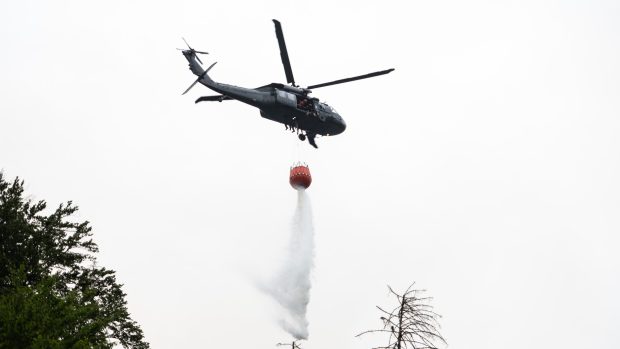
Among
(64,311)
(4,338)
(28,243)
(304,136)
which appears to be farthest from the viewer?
(304,136)

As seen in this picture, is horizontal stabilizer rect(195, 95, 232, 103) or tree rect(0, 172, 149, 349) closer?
tree rect(0, 172, 149, 349)

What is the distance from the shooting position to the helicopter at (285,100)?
34938mm

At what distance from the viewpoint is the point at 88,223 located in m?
25.6

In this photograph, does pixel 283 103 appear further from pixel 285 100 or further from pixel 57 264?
pixel 57 264

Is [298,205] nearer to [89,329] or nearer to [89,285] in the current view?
[89,285]

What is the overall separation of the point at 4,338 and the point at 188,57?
83.8 ft

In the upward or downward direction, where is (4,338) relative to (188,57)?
downward

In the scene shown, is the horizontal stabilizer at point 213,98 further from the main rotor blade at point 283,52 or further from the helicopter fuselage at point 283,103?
the main rotor blade at point 283,52

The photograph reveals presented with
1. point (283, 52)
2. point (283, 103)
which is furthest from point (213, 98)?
point (283, 52)

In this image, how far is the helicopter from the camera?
34.9 metres

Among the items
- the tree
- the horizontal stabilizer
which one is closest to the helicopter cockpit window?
the horizontal stabilizer

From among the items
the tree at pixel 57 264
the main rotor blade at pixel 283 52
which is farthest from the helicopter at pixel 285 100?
the tree at pixel 57 264

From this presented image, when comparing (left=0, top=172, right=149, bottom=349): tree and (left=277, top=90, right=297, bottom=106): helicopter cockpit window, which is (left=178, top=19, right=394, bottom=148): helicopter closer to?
(left=277, top=90, right=297, bottom=106): helicopter cockpit window

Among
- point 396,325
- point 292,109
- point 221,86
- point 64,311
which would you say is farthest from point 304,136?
point 396,325
